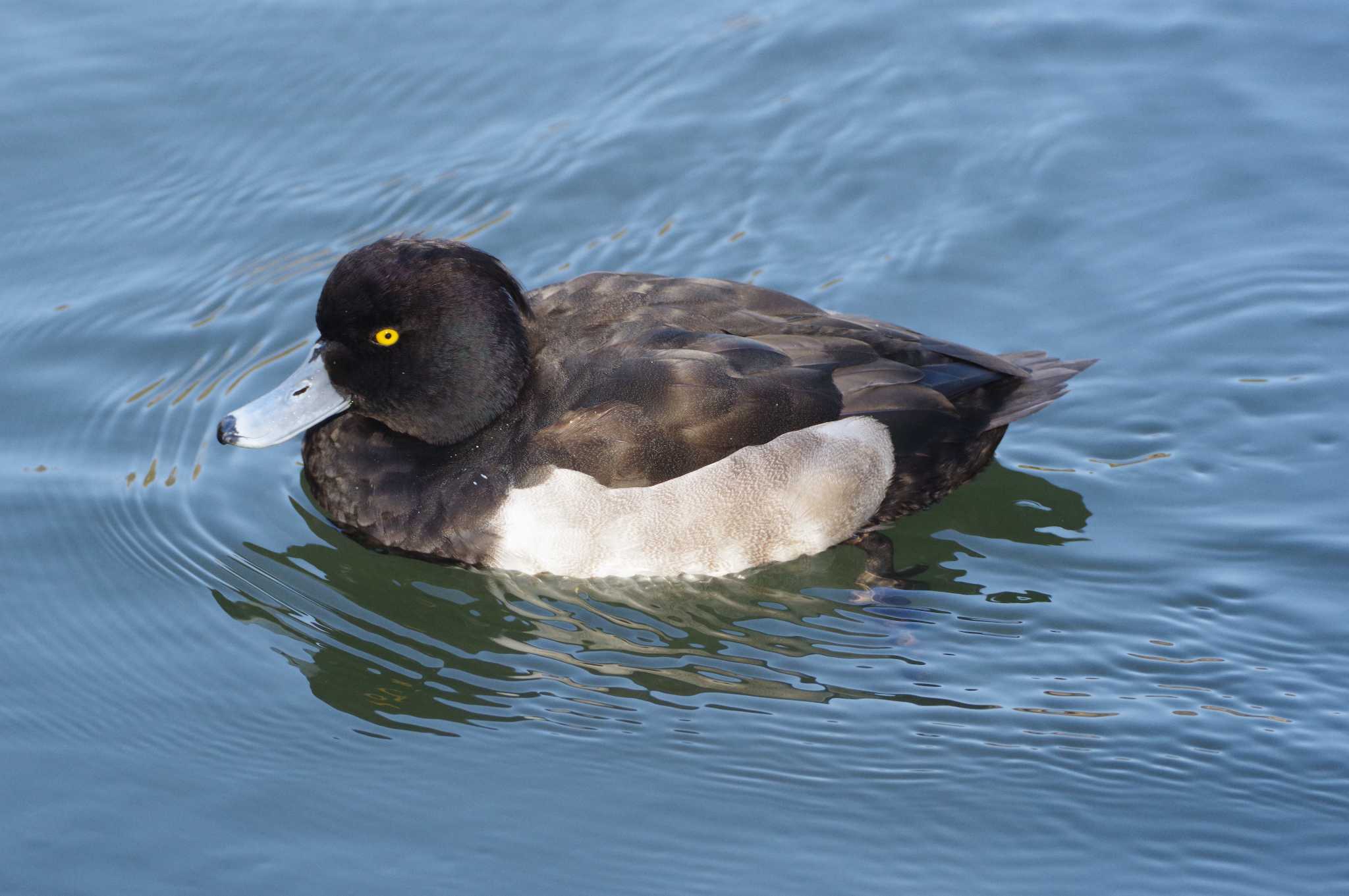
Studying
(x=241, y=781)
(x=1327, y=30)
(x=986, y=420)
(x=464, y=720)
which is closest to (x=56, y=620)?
(x=241, y=781)

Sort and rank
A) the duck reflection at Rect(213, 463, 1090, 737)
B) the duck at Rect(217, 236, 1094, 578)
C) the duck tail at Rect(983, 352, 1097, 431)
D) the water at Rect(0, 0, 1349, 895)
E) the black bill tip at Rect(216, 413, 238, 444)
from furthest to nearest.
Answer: the duck tail at Rect(983, 352, 1097, 431) → the black bill tip at Rect(216, 413, 238, 444) → the duck at Rect(217, 236, 1094, 578) → the duck reflection at Rect(213, 463, 1090, 737) → the water at Rect(0, 0, 1349, 895)

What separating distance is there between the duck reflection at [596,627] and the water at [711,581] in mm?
19

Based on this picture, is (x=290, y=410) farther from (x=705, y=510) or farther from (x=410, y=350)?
Answer: (x=705, y=510)

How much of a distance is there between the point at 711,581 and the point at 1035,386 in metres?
1.54

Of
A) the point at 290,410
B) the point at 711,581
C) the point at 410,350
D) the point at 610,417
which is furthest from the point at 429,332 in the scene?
the point at 711,581

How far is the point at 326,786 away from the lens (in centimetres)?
521

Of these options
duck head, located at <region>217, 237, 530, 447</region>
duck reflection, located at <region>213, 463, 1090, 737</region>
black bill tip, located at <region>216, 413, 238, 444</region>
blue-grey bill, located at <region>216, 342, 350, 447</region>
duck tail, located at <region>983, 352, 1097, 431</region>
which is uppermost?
duck tail, located at <region>983, 352, 1097, 431</region>

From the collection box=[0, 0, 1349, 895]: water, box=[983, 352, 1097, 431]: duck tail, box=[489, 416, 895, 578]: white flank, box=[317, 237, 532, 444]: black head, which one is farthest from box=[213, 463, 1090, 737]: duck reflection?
box=[317, 237, 532, 444]: black head

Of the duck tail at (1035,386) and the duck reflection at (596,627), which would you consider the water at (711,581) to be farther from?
the duck tail at (1035,386)

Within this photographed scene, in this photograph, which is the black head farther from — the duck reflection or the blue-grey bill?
the duck reflection

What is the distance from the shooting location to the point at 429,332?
6.09 meters

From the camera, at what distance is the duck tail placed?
6.34m

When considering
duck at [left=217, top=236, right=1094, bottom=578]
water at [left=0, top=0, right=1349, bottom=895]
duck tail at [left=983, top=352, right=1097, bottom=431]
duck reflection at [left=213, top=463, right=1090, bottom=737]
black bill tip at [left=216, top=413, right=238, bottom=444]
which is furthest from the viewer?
duck tail at [left=983, top=352, right=1097, bottom=431]

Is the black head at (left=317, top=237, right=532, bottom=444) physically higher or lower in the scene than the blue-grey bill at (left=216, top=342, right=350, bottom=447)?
higher
